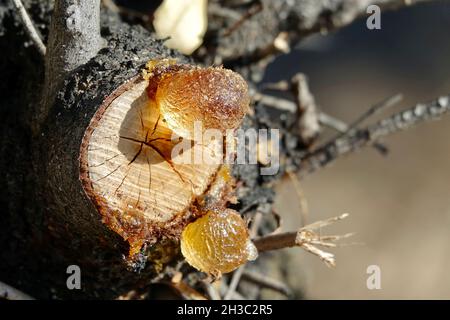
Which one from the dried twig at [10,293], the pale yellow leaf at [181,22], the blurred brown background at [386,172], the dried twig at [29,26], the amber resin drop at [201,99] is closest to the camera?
the amber resin drop at [201,99]

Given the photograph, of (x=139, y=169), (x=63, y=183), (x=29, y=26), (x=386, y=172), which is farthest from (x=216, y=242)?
(x=386, y=172)

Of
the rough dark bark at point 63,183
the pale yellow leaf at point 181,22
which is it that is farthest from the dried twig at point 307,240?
the pale yellow leaf at point 181,22

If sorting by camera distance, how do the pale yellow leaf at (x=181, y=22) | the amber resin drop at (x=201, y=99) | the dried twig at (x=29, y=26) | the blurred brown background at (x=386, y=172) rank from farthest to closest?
the blurred brown background at (x=386, y=172) → the pale yellow leaf at (x=181, y=22) → the dried twig at (x=29, y=26) → the amber resin drop at (x=201, y=99)

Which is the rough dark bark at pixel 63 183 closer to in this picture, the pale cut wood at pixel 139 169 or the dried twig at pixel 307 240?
the pale cut wood at pixel 139 169

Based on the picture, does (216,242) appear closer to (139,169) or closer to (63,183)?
(139,169)

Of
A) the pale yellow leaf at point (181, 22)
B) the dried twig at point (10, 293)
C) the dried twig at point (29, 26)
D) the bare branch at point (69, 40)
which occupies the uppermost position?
the pale yellow leaf at point (181, 22)

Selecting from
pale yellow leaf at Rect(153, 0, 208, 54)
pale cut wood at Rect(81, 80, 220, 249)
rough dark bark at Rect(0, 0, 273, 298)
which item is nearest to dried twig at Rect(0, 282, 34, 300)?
rough dark bark at Rect(0, 0, 273, 298)
